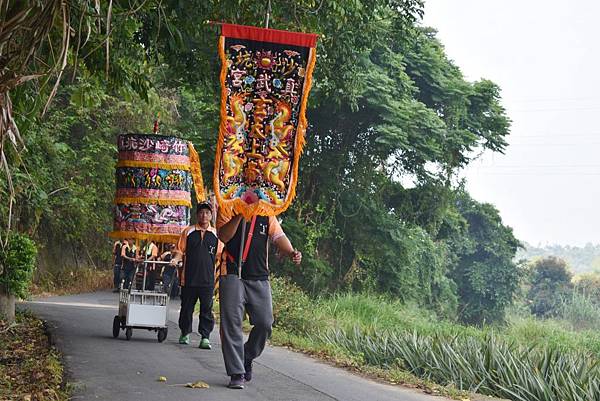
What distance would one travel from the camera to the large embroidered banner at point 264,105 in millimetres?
10328

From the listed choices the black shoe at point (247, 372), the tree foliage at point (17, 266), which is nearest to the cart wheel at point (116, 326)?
the tree foliage at point (17, 266)

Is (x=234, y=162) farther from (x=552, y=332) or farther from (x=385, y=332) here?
(x=552, y=332)

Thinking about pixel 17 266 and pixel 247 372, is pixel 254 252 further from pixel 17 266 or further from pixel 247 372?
pixel 17 266

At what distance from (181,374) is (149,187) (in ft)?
15.9

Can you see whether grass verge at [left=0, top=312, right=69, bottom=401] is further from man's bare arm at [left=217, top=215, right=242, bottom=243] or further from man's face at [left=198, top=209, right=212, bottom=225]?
man's face at [left=198, top=209, right=212, bottom=225]

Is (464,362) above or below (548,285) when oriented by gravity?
below

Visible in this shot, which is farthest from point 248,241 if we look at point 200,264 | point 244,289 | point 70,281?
point 70,281

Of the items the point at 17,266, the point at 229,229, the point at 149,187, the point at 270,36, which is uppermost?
the point at 270,36

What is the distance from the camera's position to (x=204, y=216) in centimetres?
1331

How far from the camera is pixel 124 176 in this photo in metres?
15.2

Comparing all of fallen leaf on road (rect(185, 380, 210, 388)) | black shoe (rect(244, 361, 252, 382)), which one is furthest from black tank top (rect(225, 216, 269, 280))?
fallen leaf on road (rect(185, 380, 210, 388))

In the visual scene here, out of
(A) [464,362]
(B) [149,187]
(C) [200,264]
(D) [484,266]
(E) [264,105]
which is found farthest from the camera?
(D) [484,266]

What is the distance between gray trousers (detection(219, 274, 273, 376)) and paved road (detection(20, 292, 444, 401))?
0.33 m

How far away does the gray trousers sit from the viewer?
32.4 ft
